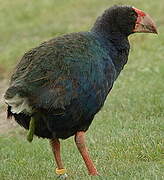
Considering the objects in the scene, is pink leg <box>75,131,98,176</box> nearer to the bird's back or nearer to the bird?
the bird

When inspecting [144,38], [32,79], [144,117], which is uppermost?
[32,79]

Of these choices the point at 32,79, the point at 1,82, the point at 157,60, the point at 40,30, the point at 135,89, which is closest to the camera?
the point at 32,79

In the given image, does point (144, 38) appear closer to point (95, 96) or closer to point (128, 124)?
point (128, 124)

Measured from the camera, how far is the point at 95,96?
693 centimetres

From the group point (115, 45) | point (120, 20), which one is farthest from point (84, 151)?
point (120, 20)

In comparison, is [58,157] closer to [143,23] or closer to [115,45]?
[115,45]

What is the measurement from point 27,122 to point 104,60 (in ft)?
3.43

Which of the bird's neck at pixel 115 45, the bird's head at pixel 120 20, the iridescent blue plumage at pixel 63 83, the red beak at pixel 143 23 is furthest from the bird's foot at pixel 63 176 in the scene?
the red beak at pixel 143 23

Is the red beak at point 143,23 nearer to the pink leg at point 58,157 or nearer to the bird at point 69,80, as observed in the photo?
the bird at point 69,80

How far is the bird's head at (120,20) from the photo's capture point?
7.37 meters

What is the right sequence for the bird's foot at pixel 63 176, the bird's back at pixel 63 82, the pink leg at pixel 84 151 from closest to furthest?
1. the bird's back at pixel 63 82
2. the pink leg at pixel 84 151
3. the bird's foot at pixel 63 176

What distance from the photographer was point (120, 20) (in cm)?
738

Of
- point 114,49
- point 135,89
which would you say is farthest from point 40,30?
point 114,49

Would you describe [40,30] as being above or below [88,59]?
below
